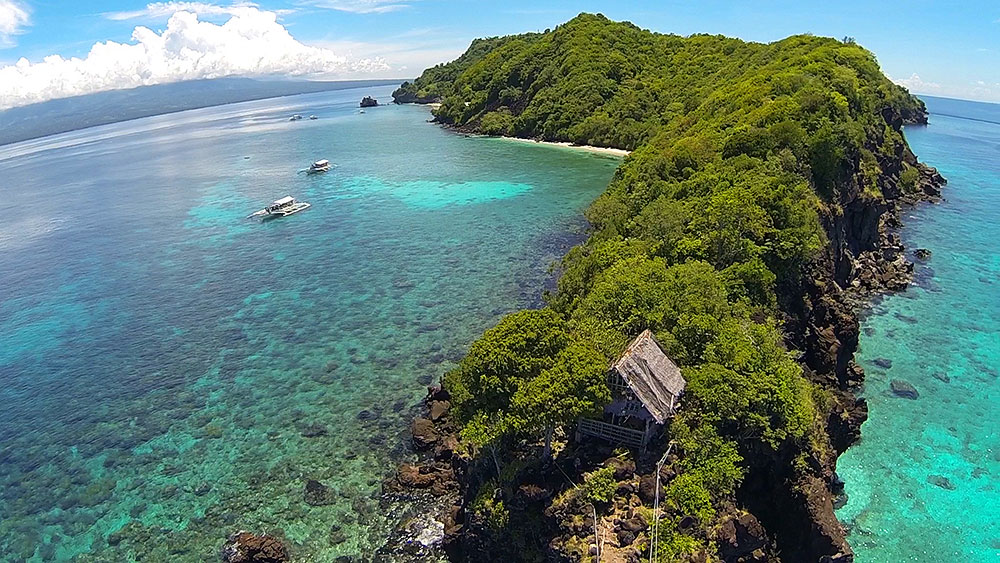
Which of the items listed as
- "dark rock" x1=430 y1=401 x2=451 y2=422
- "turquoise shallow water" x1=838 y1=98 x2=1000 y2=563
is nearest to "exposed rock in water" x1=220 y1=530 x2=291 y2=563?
"dark rock" x1=430 y1=401 x2=451 y2=422

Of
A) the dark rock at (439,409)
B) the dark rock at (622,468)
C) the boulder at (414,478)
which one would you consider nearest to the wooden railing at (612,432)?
the dark rock at (622,468)

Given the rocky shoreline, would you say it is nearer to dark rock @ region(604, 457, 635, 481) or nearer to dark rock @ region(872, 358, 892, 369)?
dark rock @ region(604, 457, 635, 481)

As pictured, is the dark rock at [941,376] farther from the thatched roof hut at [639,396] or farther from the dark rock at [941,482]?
the thatched roof hut at [639,396]

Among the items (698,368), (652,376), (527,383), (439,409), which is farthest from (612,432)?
(439,409)

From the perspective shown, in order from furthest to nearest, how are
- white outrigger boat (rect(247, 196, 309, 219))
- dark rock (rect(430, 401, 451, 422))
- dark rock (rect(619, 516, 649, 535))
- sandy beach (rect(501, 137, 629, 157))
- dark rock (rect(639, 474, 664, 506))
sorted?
1. sandy beach (rect(501, 137, 629, 157))
2. white outrigger boat (rect(247, 196, 309, 219))
3. dark rock (rect(430, 401, 451, 422))
4. dark rock (rect(639, 474, 664, 506))
5. dark rock (rect(619, 516, 649, 535))

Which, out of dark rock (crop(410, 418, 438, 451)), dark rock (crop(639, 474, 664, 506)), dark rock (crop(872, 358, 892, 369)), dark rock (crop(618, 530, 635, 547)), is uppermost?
dark rock (crop(639, 474, 664, 506))

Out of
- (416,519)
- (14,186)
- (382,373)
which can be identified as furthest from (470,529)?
(14,186)
